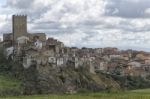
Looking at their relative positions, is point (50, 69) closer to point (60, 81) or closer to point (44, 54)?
point (60, 81)

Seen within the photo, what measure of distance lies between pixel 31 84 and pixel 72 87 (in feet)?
29.1

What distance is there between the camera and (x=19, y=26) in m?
118

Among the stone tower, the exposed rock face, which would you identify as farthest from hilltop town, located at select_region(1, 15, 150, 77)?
the exposed rock face

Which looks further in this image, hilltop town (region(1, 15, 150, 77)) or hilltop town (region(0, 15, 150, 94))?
hilltop town (region(1, 15, 150, 77))

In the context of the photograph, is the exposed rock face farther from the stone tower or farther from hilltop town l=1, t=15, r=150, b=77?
the stone tower

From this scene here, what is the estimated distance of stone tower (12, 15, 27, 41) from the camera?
11725cm

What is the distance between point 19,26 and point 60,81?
1150 inches

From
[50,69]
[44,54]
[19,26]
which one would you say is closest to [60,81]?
[50,69]

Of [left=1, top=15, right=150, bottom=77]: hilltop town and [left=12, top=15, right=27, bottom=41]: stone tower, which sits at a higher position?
[left=12, top=15, right=27, bottom=41]: stone tower

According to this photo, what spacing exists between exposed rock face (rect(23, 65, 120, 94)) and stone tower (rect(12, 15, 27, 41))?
21201mm

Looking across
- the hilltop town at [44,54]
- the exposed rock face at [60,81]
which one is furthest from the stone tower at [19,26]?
the exposed rock face at [60,81]

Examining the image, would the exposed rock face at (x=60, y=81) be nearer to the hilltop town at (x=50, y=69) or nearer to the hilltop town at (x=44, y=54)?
the hilltop town at (x=50, y=69)

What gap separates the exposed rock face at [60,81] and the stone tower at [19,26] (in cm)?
2120

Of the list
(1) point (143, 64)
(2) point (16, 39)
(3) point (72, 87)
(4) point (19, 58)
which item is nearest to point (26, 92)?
(3) point (72, 87)
